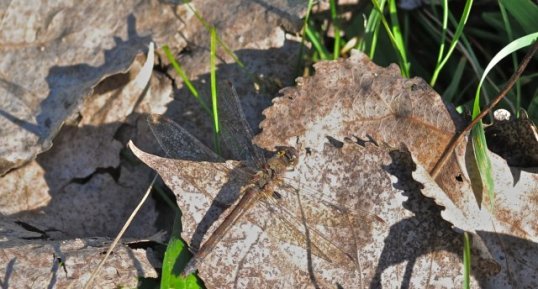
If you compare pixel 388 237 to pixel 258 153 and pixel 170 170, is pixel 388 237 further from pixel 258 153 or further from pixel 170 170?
pixel 170 170

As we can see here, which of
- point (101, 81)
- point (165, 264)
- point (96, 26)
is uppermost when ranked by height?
point (96, 26)

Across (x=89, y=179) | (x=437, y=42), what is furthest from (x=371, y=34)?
(x=89, y=179)

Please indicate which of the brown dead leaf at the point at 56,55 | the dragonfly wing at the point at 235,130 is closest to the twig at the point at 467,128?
the dragonfly wing at the point at 235,130

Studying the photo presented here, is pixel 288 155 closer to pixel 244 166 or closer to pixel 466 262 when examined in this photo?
pixel 244 166

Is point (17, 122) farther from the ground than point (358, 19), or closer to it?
closer to it

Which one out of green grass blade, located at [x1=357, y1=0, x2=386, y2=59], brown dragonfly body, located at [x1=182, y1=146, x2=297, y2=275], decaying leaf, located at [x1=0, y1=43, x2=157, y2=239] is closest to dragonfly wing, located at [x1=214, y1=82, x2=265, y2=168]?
brown dragonfly body, located at [x1=182, y1=146, x2=297, y2=275]

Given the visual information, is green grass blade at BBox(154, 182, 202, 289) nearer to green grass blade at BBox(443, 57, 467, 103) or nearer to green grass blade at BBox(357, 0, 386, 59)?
green grass blade at BBox(357, 0, 386, 59)

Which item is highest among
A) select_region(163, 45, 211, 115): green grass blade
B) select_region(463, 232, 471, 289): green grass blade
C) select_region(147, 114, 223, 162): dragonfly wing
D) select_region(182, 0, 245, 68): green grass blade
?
select_region(182, 0, 245, 68): green grass blade

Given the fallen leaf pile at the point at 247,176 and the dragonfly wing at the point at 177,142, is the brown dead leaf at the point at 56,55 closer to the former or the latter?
the fallen leaf pile at the point at 247,176

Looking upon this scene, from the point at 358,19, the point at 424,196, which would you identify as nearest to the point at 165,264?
the point at 424,196
